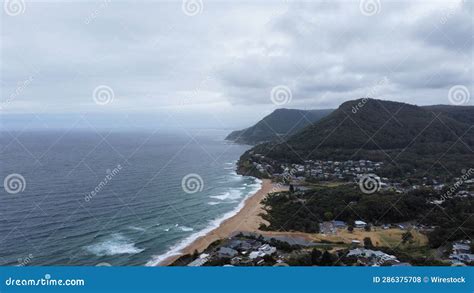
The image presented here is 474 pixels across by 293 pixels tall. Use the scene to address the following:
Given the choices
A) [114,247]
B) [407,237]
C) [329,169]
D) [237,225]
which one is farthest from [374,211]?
[329,169]

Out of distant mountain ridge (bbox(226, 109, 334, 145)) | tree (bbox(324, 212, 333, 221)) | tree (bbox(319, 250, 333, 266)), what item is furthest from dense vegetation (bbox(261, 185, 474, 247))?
distant mountain ridge (bbox(226, 109, 334, 145))

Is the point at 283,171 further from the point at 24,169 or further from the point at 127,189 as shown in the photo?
the point at 24,169

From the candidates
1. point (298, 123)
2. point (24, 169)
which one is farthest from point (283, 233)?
point (298, 123)

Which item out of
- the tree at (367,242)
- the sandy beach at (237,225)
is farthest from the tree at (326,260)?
the sandy beach at (237,225)

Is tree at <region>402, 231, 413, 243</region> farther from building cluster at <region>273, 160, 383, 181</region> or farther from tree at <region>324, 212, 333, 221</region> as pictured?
building cluster at <region>273, 160, 383, 181</region>

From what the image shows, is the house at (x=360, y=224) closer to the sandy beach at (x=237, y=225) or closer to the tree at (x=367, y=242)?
the tree at (x=367, y=242)

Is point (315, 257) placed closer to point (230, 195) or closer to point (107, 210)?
point (107, 210)
